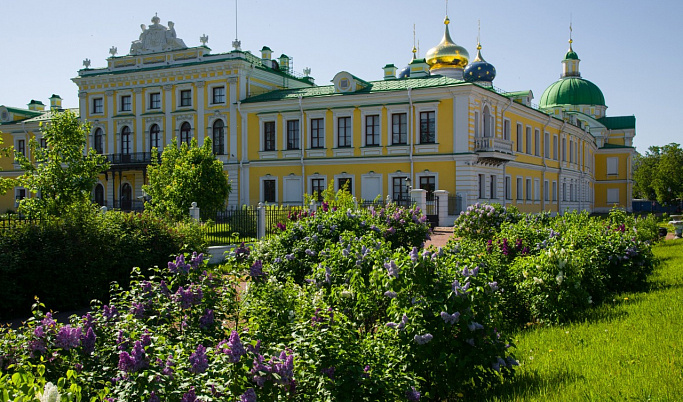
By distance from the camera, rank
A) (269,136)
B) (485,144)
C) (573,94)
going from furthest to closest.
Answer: (573,94)
(269,136)
(485,144)

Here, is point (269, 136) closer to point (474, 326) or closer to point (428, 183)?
point (428, 183)

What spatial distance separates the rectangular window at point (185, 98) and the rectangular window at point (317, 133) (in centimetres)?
782

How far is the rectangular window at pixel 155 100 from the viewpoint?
3591 centimetres

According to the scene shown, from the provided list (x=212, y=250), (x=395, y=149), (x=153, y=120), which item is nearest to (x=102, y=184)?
(x=153, y=120)

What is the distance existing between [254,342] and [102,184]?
37.2 metres

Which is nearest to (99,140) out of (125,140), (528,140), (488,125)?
(125,140)

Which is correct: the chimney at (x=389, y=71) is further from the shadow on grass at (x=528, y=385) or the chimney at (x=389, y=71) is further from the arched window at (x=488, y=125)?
the shadow on grass at (x=528, y=385)

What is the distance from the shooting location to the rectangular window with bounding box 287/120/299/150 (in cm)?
3269

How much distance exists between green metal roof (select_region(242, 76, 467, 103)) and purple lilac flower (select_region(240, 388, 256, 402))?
2661cm

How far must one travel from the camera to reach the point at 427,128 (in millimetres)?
29453

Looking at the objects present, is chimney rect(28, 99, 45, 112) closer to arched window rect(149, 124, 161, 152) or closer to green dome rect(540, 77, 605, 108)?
arched window rect(149, 124, 161, 152)

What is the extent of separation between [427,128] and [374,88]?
354 cm

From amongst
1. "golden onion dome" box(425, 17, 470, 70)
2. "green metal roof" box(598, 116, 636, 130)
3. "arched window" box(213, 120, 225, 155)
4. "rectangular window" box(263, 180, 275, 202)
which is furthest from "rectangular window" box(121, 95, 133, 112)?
"green metal roof" box(598, 116, 636, 130)

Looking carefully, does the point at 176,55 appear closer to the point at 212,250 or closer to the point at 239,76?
the point at 239,76
